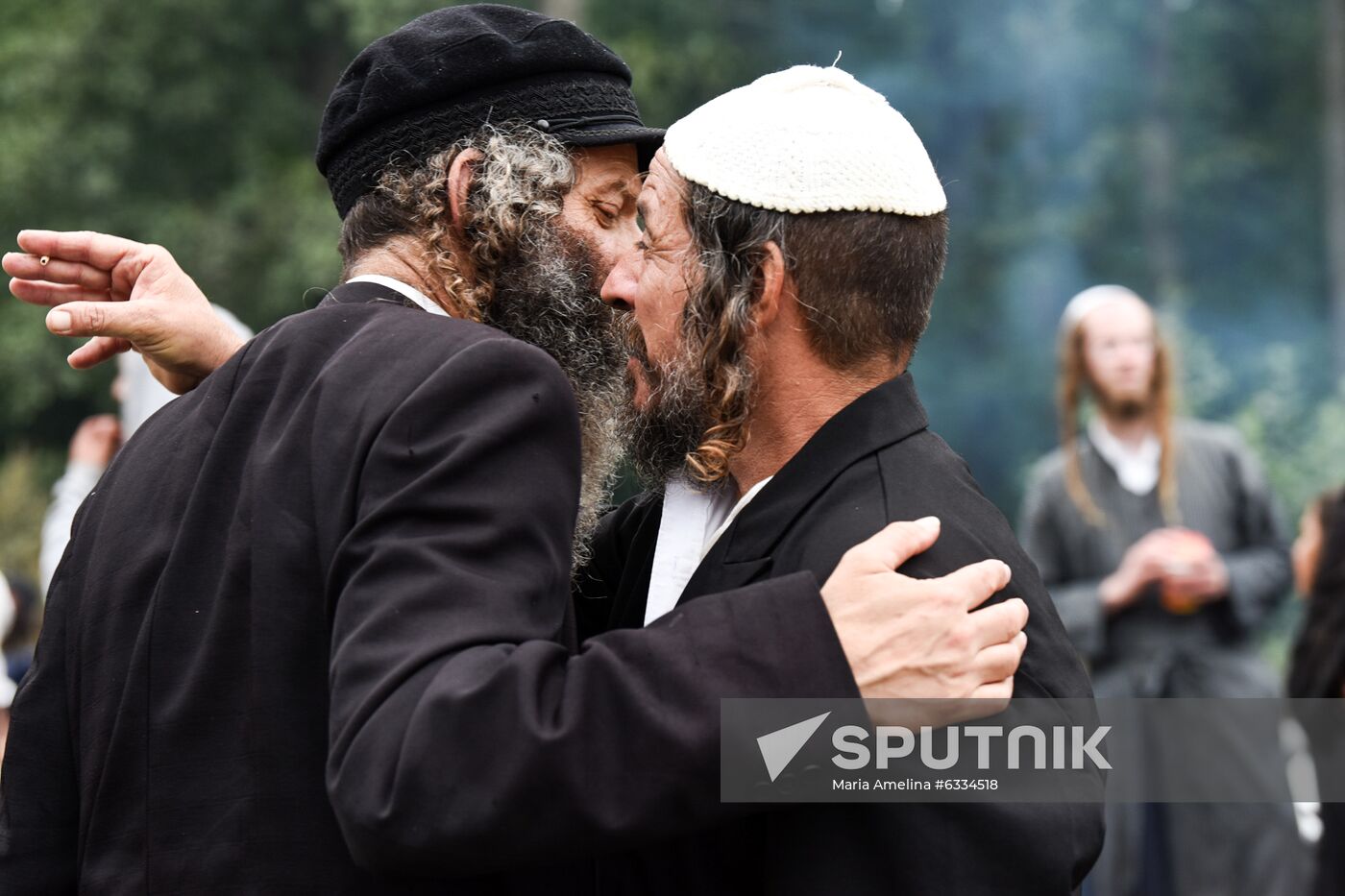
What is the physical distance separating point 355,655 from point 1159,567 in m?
4.48

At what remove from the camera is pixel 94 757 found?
7.13 feet

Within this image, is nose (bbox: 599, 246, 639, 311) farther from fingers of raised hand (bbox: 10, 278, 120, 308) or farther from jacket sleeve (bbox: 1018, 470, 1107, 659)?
jacket sleeve (bbox: 1018, 470, 1107, 659)

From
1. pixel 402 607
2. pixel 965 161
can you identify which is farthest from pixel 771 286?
pixel 965 161

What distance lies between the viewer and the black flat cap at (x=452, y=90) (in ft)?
8.21

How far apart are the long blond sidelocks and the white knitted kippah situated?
13.0 ft

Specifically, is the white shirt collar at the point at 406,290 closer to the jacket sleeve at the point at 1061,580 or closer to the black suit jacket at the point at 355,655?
the black suit jacket at the point at 355,655

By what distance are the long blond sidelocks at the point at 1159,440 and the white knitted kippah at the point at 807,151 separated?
3.97 m

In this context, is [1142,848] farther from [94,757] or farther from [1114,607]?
[94,757]

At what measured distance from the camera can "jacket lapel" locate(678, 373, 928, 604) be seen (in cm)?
220

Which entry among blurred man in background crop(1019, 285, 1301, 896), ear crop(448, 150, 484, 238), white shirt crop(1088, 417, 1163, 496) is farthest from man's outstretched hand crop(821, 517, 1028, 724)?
white shirt crop(1088, 417, 1163, 496)

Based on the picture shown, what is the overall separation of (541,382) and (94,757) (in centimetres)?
80

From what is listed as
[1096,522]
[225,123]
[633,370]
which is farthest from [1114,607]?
[225,123]

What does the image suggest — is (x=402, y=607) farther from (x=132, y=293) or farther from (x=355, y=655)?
(x=132, y=293)

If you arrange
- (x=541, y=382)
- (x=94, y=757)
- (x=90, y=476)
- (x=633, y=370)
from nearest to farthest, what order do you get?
(x=541, y=382), (x=94, y=757), (x=633, y=370), (x=90, y=476)
